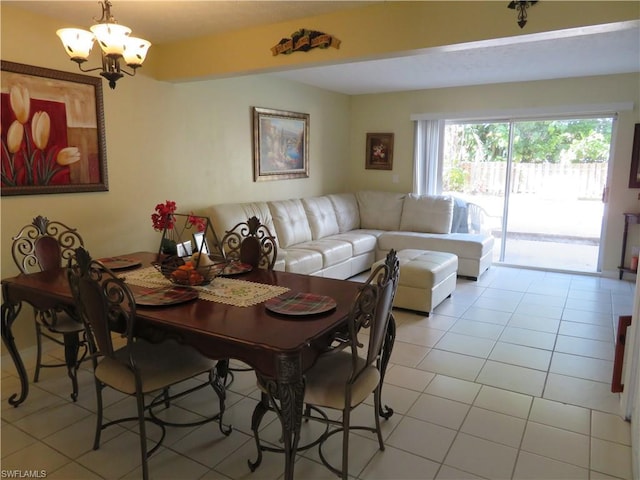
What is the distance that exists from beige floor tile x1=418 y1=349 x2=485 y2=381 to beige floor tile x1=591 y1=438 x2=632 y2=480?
32.2 inches

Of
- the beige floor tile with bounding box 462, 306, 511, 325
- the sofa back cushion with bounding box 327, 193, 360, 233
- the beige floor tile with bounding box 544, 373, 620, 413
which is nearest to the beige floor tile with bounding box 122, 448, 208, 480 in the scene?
the beige floor tile with bounding box 544, 373, 620, 413

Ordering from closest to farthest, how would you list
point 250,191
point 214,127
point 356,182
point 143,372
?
1. point 143,372
2. point 214,127
3. point 250,191
4. point 356,182

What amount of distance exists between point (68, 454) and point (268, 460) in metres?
0.98

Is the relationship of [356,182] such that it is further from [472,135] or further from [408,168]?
[472,135]

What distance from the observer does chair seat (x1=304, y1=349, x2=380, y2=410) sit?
186 centimetres

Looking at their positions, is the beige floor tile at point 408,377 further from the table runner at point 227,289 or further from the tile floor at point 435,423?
the table runner at point 227,289

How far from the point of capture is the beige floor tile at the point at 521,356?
313 cm

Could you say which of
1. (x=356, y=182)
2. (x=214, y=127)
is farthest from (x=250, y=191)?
(x=356, y=182)

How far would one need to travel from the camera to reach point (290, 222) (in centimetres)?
506

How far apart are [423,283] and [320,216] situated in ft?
6.35

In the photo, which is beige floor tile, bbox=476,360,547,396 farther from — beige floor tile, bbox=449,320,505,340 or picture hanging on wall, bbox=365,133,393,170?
picture hanging on wall, bbox=365,133,393,170

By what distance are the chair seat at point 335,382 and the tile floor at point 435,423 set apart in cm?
42

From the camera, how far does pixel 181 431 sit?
2.36 m

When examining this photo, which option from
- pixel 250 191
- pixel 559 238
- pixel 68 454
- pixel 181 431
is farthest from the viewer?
pixel 559 238
